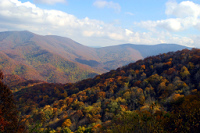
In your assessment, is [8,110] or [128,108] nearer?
[8,110]

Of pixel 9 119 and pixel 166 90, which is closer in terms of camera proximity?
pixel 9 119

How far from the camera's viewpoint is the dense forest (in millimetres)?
10297

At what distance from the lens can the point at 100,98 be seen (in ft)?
190

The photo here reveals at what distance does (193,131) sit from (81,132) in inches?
820

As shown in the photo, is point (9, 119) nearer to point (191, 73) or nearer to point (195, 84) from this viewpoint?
point (195, 84)

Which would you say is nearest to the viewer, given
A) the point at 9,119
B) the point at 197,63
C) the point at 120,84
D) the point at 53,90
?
the point at 9,119

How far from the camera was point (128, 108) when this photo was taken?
42.2 meters

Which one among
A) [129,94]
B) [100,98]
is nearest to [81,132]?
[129,94]

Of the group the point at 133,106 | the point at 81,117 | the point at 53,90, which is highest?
the point at 133,106

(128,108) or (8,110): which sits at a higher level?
(8,110)

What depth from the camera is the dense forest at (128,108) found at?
10297 mm

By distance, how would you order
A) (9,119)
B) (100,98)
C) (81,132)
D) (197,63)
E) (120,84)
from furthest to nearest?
(120,84)
(100,98)
(197,63)
(81,132)
(9,119)

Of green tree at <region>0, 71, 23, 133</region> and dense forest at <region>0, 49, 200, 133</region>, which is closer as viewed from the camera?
dense forest at <region>0, 49, 200, 133</region>

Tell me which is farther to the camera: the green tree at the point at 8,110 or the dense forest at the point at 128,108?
the green tree at the point at 8,110
